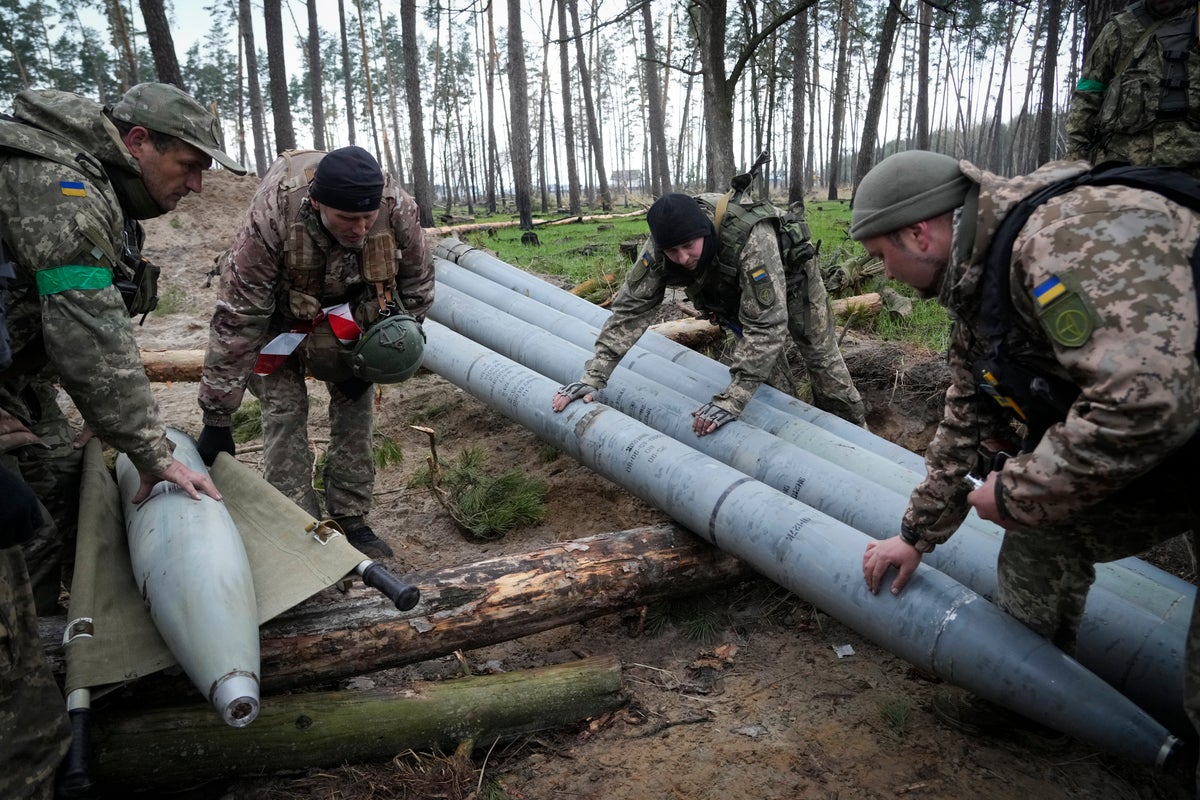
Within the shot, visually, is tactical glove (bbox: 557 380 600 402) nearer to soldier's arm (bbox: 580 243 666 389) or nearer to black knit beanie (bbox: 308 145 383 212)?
soldier's arm (bbox: 580 243 666 389)

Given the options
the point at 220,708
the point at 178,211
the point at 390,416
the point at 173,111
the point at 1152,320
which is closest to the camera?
the point at 1152,320

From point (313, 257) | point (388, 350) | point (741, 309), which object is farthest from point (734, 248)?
point (313, 257)

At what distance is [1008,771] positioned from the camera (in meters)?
2.29

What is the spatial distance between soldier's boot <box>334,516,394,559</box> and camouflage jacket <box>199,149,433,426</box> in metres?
0.95

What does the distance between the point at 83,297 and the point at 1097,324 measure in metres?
2.67

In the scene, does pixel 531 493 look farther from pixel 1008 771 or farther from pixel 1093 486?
pixel 1093 486

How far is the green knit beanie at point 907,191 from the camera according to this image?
188cm

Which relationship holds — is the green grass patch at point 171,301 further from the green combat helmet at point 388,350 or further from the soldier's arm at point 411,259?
the green combat helmet at point 388,350

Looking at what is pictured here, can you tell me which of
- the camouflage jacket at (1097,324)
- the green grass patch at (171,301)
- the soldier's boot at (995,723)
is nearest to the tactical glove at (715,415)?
the soldier's boot at (995,723)

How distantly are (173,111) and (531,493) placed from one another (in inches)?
104

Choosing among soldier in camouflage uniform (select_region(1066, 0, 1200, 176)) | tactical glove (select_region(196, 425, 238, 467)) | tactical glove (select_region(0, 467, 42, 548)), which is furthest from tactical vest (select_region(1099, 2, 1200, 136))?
tactical glove (select_region(0, 467, 42, 548))

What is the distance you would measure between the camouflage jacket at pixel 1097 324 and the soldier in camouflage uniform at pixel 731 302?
6.76ft

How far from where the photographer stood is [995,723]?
239cm

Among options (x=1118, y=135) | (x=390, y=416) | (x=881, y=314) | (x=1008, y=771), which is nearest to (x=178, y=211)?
(x=390, y=416)
